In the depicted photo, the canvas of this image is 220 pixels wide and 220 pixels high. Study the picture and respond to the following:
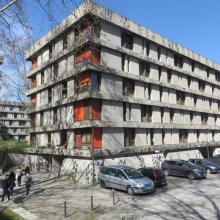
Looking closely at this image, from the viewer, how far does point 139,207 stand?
18.4 metres

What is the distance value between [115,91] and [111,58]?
343 centimetres

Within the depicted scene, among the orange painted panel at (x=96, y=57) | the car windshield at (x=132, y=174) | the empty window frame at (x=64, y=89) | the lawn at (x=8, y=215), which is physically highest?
the orange painted panel at (x=96, y=57)

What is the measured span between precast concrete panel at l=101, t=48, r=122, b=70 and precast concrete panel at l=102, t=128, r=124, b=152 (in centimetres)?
660

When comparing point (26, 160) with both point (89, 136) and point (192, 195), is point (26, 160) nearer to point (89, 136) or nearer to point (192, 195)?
point (89, 136)

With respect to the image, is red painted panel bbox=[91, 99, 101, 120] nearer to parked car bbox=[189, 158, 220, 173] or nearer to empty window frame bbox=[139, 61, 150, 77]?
empty window frame bbox=[139, 61, 150, 77]

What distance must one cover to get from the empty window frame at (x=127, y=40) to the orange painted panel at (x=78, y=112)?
337 inches

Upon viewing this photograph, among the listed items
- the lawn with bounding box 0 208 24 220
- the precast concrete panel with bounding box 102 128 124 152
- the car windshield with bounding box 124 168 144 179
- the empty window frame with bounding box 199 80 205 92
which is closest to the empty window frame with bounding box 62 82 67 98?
the precast concrete panel with bounding box 102 128 124 152

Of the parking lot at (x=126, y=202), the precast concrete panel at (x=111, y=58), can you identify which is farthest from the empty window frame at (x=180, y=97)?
the parking lot at (x=126, y=202)

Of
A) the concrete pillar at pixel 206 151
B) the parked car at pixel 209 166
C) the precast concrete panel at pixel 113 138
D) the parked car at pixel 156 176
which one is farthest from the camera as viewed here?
the concrete pillar at pixel 206 151

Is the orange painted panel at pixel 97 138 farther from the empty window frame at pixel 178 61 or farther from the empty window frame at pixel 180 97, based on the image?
the empty window frame at pixel 178 61

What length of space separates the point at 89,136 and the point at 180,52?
20.4m

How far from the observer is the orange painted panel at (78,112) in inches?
1185

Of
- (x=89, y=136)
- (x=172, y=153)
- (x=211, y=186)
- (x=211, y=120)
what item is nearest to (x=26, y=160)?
(x=89, y=136)

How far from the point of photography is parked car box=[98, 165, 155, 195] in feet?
68.8
